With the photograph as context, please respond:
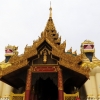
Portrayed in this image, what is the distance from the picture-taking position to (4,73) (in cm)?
1177

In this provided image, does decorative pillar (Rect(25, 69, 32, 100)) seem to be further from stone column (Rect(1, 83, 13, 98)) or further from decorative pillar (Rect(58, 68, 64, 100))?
stone column (Rect(1, 83, 13, 98))

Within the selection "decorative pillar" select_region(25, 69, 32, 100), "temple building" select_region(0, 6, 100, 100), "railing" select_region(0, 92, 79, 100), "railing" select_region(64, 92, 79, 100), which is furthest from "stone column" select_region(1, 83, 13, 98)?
"railing" select_region(64, 92, 79, 100)

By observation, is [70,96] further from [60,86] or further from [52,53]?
[52,53]

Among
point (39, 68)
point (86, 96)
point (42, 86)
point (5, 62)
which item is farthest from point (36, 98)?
point (5, 62)

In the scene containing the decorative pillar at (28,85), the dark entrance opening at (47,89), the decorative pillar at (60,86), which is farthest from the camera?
the dark entrance opening at (47,89)

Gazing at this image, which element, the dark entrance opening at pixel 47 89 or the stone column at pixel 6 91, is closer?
the dark entrance opening at pixel 47 89

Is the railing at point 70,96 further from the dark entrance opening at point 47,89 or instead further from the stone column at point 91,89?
the dark entrance opening at point 47,89

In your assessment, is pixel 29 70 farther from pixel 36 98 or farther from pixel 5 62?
pixel 5 62

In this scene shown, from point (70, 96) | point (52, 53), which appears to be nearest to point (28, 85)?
point (52, 53)

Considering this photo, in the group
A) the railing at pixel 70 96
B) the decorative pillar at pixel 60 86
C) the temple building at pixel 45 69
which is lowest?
the railing at pixel 70 96

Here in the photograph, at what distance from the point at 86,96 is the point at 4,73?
5.65 meters

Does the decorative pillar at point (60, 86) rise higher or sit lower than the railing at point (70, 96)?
higher

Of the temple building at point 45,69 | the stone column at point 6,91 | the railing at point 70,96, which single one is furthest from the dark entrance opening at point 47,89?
the railing at point 70,96

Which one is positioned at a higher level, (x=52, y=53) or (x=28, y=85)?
(x=52, y=53)
